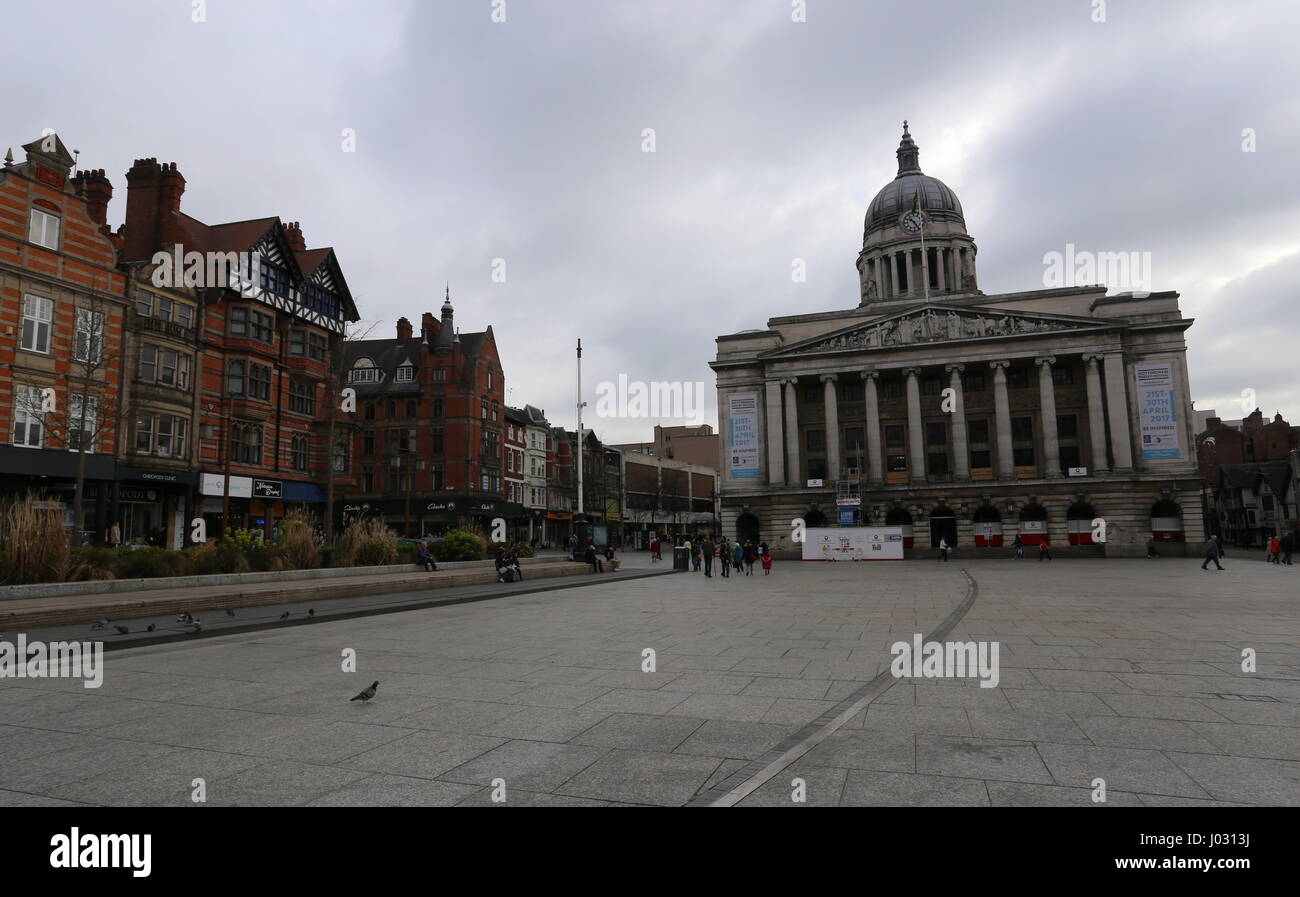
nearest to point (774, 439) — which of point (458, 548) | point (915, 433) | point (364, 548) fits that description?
point (915, 433)

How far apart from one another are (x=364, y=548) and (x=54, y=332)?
16.5 meters

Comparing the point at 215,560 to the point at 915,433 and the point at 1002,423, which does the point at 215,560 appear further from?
the point at 1002,423

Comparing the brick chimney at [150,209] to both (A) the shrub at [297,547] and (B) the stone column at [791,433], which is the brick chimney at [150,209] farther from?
(B) the stone column at [791,433]

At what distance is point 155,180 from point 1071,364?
226ft

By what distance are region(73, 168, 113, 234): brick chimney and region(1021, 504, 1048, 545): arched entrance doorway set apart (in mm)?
64410

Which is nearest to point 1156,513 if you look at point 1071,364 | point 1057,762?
point 1071,364

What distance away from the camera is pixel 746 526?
7006 centimetres

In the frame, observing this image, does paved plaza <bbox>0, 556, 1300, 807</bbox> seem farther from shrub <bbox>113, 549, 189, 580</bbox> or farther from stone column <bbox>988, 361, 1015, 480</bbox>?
stone column <bbox>988, 361, 1015, 480</bbox>

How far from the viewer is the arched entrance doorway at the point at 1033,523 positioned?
6138 cm

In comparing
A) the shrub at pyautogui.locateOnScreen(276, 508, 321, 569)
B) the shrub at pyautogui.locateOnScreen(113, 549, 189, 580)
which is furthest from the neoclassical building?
the shrub at pyautogui.locateOnScreen(113, 549, 189, 580)

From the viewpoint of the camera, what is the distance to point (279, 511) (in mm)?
43344

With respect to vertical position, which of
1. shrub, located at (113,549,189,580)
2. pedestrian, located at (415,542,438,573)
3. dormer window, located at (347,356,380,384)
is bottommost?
pedestrian, located at (415,542,438,573)

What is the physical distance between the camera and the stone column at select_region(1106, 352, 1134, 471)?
201ft
